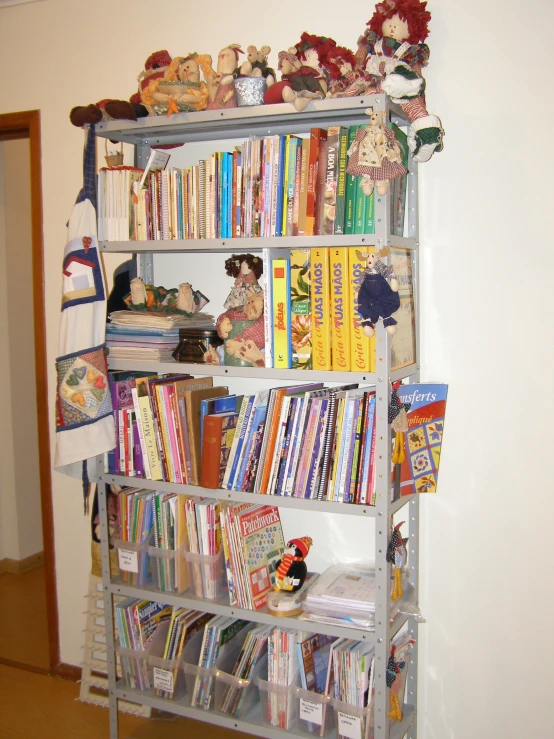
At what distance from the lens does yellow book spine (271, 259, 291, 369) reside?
161 cm

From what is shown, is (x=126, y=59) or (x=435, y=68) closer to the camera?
(x=435, y=68)

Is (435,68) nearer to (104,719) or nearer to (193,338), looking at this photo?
(193,338)

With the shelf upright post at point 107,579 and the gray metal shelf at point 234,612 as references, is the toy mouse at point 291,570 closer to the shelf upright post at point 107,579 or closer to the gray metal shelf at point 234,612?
the gray metal shelf at point 234,612

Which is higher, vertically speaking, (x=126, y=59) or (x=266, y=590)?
(x=126, y=59)

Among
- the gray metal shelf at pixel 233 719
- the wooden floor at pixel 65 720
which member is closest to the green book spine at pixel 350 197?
the gray metal shelf at pixel 233 719

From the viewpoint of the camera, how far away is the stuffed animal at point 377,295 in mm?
1427

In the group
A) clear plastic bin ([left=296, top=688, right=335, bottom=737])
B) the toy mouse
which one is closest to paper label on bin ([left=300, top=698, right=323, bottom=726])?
clear plastic bin ([left=296, top=688, right=335, bottom=737])

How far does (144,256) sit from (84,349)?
18.3 inches

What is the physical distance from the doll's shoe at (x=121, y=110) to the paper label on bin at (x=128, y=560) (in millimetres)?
1239

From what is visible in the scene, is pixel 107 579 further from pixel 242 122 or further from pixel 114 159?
pixel 242 122

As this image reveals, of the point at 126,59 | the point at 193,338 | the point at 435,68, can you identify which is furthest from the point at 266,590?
the point at 126,59

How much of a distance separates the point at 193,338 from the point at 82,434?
0.41m

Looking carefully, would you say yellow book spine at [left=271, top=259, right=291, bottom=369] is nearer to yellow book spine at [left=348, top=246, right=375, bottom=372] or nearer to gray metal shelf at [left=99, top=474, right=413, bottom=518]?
yellow book spine at [left=348, top=246, right=375, bottom=372]

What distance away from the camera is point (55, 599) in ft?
8.29
